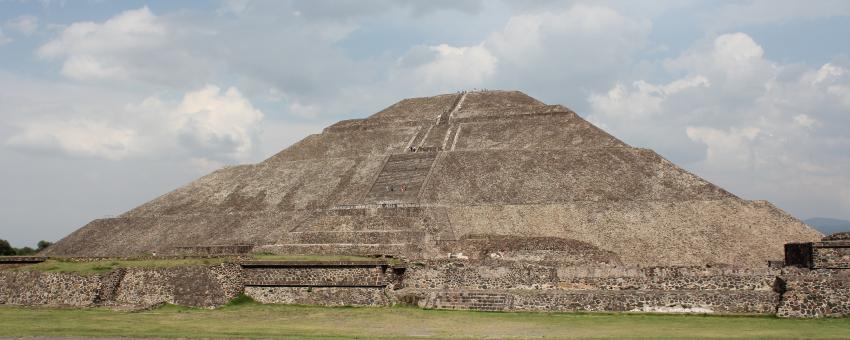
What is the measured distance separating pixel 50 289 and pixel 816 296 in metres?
19.1

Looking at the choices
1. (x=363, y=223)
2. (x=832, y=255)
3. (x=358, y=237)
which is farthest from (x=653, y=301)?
(x=363, y=223)

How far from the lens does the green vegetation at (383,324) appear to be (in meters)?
16.2

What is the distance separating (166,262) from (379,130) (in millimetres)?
30336

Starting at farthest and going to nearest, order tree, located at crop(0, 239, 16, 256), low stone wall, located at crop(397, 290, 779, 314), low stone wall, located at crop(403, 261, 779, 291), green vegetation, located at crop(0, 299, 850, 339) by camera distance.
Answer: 1. tree, located at crop(0, 239, 16, 256)
2. low stone wall, located at crop(403, 261, 779, 291)
3. low stone wall, located at crop(397, 290, 779, 314)
4. green vegetation, located at crop(0, 299, 850, 339)

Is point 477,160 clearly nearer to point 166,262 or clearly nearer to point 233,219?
point 233,219

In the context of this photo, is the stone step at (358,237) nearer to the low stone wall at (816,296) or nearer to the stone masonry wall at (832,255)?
the stone masonry wall at (832,255)

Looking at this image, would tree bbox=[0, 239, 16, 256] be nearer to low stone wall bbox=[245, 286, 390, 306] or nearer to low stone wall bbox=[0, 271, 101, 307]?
low stone wall bbox=[0, 271, 101, 307]

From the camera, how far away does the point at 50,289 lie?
918 inches

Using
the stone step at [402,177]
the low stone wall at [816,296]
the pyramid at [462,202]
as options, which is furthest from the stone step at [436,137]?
the low stone wall at [816,296]

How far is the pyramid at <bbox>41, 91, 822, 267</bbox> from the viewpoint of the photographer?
31.8 m

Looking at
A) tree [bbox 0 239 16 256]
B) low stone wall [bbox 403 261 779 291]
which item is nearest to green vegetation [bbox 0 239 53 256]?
tree [bbox 0 239 16 256]

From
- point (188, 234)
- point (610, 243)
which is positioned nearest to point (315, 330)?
point (610, 243)

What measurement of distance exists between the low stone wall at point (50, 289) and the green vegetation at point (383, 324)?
2.70 feet

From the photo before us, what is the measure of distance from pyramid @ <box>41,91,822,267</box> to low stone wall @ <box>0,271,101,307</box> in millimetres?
8691
